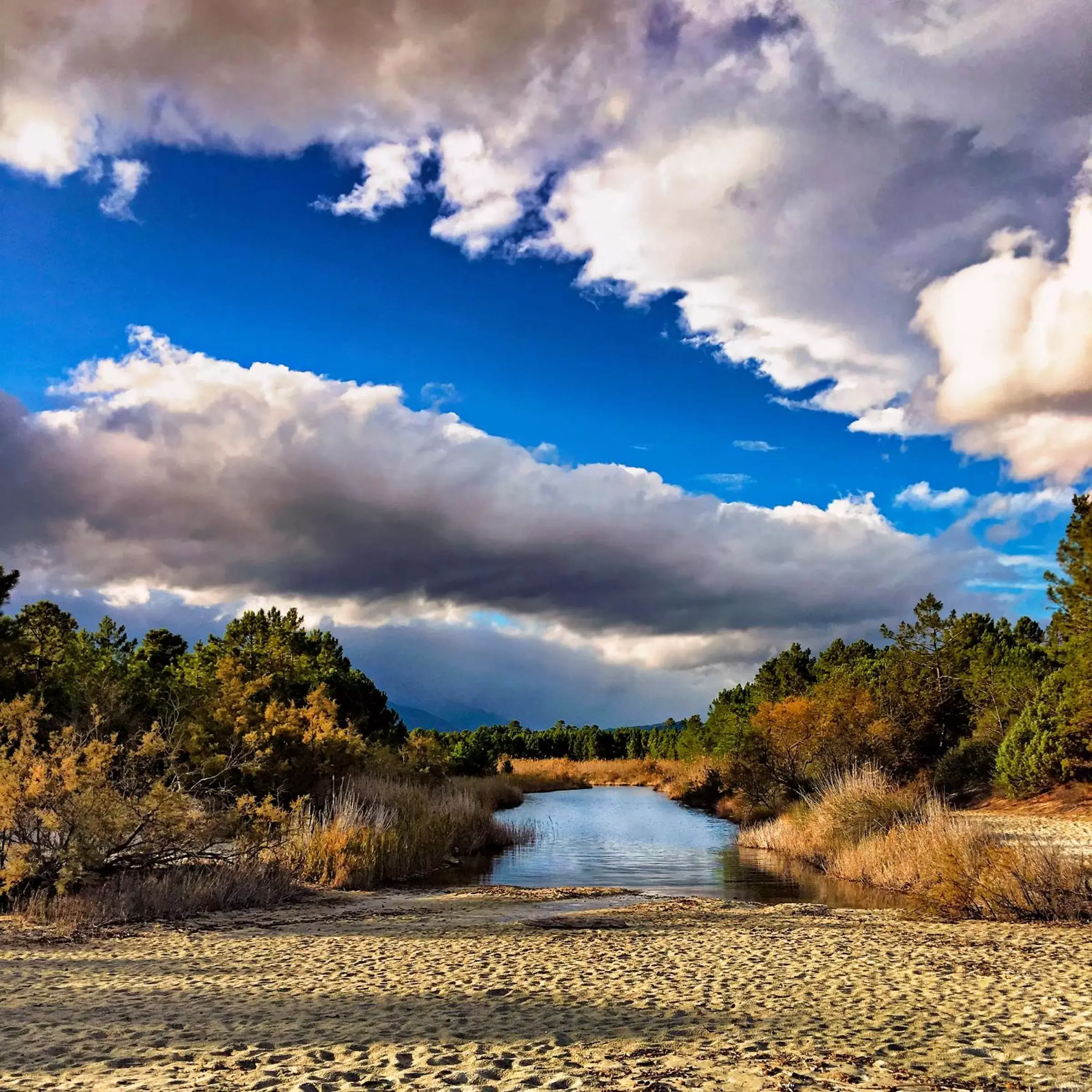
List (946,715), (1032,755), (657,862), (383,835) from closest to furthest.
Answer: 1. (383,835)
2. (657,862)
3. (1032,755)
4. (946,715)

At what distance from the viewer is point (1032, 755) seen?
3412cm

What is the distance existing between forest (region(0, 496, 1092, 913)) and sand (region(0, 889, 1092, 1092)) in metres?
2.51

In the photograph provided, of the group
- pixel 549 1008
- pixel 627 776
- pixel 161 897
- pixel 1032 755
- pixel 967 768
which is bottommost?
pixel 627 776

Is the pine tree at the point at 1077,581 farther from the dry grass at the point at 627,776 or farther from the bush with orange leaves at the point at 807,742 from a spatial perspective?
the dry grass at the point at 627,776

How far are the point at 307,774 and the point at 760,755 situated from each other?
20.6m

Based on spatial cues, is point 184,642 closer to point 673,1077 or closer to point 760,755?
point 760,755

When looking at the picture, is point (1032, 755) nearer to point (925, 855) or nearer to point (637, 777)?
point (925, 855)

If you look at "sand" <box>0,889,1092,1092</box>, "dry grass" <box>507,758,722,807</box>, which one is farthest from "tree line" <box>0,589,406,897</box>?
"dry grass" <box>507,758,722,807</box>

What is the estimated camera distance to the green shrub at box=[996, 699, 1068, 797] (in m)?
33.7

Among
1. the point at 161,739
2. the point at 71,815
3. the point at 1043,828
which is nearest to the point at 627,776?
the point at 1043,828

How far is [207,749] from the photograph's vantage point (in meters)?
28.2

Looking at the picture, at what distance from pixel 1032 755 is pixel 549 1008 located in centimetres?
3188

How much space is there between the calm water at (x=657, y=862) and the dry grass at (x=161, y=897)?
7652 mm

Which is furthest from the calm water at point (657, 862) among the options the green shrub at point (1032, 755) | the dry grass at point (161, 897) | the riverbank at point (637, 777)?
the green shrub at point (1032, 755)
